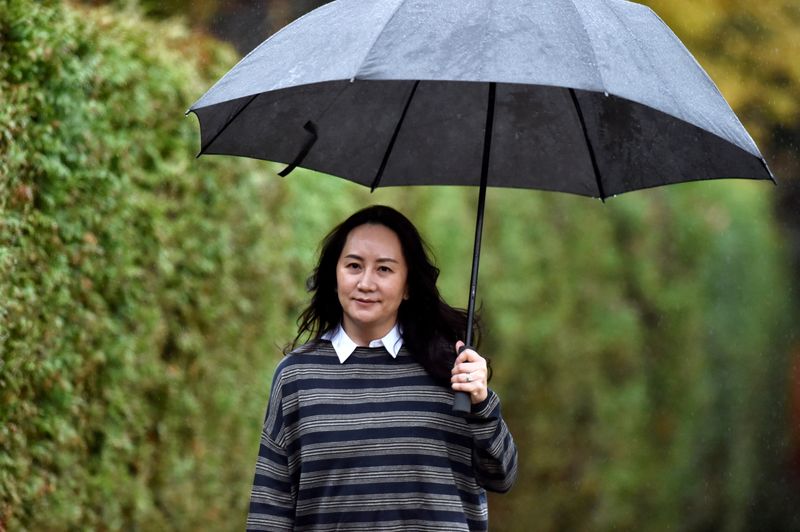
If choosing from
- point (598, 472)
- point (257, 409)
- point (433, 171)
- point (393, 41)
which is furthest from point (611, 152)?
point (598, 472)

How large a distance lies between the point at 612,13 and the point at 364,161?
0.94m

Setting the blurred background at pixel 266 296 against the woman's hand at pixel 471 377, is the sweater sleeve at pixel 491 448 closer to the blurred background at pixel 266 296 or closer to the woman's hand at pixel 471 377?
the woman's hand at pixel 471 377

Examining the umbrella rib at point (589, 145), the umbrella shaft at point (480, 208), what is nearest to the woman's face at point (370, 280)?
the umbrella shaft at point (480, 208)

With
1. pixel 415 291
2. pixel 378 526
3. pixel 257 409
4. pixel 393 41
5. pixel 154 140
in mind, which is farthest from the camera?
pixel 257 409

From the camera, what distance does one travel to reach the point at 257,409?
609 cm

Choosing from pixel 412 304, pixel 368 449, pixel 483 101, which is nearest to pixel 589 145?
pixel 483 101

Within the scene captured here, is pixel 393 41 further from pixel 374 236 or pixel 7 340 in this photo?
pixel 7 340

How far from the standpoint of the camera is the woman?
3.15 meters

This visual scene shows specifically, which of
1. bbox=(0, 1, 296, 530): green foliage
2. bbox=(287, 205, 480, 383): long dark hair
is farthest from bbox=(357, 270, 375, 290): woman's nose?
bbox=(0, 1, 296, 530): green foliage

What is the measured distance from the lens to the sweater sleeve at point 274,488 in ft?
10.5

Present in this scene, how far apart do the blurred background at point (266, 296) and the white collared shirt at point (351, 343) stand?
3.69 feet

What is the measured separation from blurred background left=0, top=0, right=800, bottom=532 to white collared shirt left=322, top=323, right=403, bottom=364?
112 centimetres

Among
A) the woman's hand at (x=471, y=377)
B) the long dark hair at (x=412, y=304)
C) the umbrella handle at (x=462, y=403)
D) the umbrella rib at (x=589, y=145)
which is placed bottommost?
the umbrella handle at (x=462, y=403)

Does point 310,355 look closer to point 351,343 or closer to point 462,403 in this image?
point 351,343
